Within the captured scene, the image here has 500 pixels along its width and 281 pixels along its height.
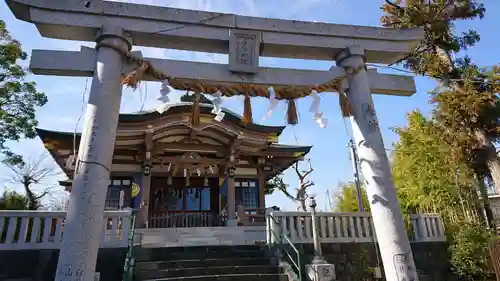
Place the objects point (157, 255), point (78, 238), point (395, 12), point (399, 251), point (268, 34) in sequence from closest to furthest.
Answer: point (78, 238) → point (399, 251) → point (268, 34) → point (157, 255) → point (395, 12)

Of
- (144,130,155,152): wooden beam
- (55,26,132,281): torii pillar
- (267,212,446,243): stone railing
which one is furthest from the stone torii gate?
(144,130,155,152): wooden beam

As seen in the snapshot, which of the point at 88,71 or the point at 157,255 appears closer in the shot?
the point at 88,71

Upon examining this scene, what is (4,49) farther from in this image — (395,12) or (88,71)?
(395,12)

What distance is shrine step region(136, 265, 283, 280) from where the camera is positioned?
539 cm

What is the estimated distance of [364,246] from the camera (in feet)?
22.3

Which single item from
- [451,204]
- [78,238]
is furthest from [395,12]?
[78,238]

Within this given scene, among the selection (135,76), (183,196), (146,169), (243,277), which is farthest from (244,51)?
(183,196)

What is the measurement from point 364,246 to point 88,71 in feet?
20.5

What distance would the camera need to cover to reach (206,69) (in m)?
3.85

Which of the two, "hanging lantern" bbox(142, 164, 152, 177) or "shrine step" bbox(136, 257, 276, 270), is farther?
"hanging lantern" bbox(142, 164, 152, 177)

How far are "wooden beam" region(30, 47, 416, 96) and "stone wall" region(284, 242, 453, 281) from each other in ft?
12.2

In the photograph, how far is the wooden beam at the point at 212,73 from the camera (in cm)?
345

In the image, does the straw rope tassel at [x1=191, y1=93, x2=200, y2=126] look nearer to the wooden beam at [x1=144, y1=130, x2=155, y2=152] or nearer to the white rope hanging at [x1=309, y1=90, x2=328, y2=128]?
the white rope hanging at [x1=309, y1=90, x2=328, y2=128]

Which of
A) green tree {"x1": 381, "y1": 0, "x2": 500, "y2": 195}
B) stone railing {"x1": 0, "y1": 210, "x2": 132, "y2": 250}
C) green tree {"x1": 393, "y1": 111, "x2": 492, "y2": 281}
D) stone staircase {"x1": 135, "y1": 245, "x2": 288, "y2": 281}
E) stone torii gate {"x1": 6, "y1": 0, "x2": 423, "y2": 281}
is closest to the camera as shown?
stone torii gate {"x1": 6, "y1": 0, "x2": 423, "y2": 281}
